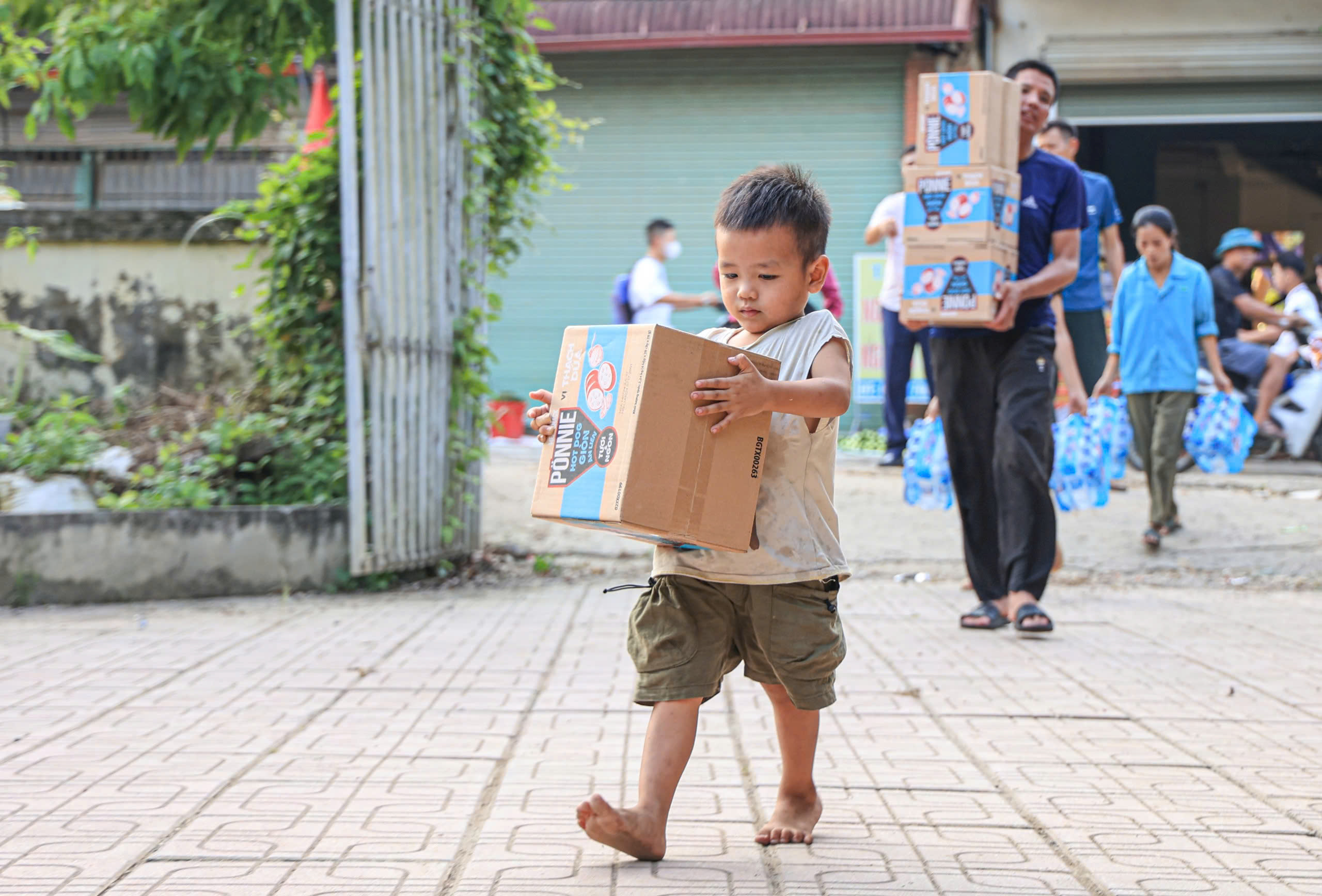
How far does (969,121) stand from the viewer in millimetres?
4871

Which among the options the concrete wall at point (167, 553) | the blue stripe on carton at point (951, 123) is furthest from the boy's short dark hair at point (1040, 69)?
the concrete wall at point (167, 553)

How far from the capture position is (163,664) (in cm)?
437

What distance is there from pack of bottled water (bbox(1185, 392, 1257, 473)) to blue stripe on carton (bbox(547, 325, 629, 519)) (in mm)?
5881

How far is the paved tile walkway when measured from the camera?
241 cm

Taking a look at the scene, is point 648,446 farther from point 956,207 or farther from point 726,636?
point 956,207

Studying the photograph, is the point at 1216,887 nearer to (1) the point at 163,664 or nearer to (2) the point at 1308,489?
(1) the point at 163,664

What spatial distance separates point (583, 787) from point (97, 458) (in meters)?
4.68

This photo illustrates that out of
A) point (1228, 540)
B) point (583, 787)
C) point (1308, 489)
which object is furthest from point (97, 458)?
point (1308, 489)

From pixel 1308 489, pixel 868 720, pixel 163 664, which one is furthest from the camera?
pixel 1308 489

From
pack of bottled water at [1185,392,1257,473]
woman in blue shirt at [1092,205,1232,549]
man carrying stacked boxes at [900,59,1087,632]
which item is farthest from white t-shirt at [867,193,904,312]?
man carrying stacked boxes at [900,59,1087,632]

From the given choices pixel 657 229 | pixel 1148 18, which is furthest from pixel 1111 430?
pixel 1148 18

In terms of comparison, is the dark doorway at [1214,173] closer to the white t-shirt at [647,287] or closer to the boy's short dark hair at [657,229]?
the boy's short dark hair at [657,229]

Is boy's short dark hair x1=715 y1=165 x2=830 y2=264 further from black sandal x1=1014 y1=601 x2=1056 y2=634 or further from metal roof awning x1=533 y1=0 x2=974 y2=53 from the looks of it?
metal roof awning x1=533 y1=0 x2=974 y2=53

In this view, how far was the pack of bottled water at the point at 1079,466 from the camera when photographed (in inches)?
240
